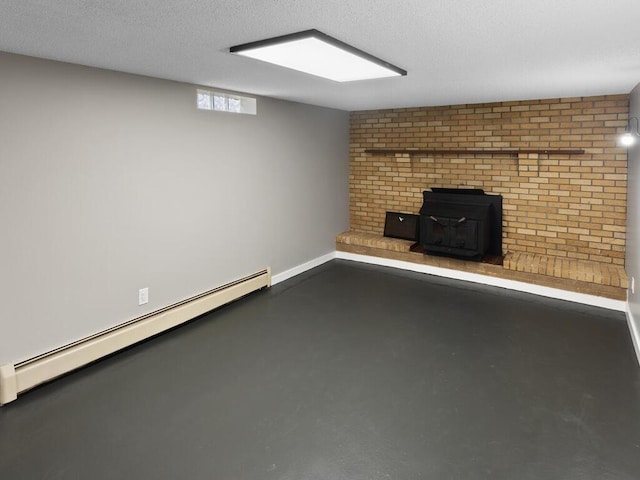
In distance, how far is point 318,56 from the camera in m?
2.59

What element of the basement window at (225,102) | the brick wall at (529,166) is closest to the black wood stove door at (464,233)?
the brick wall at (529,166)

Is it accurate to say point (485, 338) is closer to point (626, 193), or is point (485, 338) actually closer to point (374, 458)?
point (374, 458)

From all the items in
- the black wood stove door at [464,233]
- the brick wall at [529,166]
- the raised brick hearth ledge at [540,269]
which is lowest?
the raised brick hearth ledge at [540,269]

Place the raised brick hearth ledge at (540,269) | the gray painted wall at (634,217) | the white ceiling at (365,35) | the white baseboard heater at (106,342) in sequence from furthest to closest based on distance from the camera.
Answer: the raised brick hearth ledge at (540,269) → the gray painted wall at (634,217) → the white baseboard heater at (106,342) → the white ceiling at (365,35)

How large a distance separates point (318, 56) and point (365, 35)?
477 mm

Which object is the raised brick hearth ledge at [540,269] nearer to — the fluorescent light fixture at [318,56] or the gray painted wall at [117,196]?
the gray painted wall at [117,196]

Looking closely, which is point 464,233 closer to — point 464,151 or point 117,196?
point 464,151

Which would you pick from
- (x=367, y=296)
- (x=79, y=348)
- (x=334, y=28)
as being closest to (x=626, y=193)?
(x=367, y=296)

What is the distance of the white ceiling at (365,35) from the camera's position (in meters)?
1.78

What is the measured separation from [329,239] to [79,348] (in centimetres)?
364

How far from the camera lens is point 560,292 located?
4.57 metres

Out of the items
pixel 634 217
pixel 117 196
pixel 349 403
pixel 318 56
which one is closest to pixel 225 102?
pixel 117 196

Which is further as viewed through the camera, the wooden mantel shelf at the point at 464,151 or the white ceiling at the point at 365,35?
the wooden mantel shelf at the point at 464,151

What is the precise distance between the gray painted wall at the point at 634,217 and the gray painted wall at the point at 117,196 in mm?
3410
